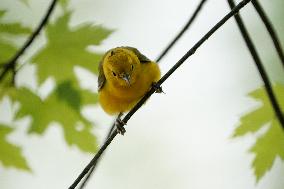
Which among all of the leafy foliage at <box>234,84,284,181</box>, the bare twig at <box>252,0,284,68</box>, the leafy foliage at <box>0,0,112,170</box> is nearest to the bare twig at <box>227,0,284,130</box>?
the bare twig at <box>252,0,284,68</box>

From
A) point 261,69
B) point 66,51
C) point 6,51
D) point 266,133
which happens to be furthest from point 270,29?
point 6,51

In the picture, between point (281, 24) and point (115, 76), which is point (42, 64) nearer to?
point (115, 76)

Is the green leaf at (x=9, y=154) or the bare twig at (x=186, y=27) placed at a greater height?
the bare twig at (x=186, y=27)

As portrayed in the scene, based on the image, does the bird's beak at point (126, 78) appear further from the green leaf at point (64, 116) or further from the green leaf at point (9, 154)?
the green leaf at point (9, 154)

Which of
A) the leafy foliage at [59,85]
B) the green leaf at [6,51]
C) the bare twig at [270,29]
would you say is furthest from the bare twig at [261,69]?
the green leaf at [6,51]

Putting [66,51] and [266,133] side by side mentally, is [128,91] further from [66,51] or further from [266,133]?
[266,133]

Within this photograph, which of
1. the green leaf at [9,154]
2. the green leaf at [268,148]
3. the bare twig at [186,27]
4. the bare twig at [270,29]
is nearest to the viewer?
the bare twig at [270,29]

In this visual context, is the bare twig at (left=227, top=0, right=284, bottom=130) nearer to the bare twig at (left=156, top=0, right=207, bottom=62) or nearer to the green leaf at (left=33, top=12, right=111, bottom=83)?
the bare twig at (left=156, top=0, right=207, bottom=62)
